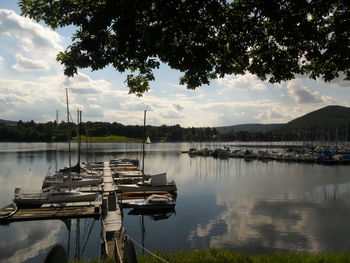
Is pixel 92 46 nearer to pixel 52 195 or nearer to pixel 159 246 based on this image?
pixel 159 246

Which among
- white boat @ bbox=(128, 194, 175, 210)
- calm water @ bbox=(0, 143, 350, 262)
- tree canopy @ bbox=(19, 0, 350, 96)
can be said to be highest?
tree canopy @ bbox=(19, 0, 350, 96)

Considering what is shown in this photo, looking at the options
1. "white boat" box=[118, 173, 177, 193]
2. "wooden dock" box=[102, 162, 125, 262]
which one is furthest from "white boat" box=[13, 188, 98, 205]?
"wooden dock" box=[102, 162, 125, 262]

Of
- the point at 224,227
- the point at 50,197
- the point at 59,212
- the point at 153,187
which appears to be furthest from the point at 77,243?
the point at 153,187

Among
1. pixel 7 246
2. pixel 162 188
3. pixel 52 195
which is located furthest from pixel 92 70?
pixel 162 188

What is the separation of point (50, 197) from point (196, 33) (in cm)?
3064

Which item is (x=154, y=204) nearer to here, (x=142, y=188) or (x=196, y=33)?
(x=142, y=188)

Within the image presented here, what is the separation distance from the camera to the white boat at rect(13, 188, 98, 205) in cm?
3353

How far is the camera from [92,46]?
9.16 m

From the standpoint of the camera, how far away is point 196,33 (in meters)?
9.64

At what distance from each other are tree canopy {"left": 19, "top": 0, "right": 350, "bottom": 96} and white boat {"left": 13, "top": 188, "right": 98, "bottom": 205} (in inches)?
1048

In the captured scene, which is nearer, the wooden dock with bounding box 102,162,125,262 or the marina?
the wooden dock with bounding box 102,162,125,262

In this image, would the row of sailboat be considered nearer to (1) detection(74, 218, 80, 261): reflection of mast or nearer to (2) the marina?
(2) the marina

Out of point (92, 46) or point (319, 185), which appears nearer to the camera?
point (92, 46)

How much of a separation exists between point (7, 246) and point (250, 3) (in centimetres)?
2346
